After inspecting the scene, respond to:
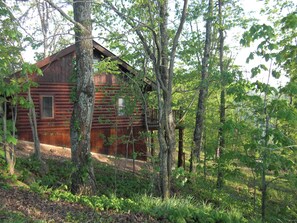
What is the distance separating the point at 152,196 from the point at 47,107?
9.80m

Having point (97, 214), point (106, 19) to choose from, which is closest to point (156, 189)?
point (97, 214)

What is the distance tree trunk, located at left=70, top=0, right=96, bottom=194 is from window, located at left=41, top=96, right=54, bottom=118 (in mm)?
8832

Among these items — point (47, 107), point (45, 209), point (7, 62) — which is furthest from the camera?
point (47, 107)

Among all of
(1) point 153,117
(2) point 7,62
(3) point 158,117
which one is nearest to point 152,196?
(3) point 158,117

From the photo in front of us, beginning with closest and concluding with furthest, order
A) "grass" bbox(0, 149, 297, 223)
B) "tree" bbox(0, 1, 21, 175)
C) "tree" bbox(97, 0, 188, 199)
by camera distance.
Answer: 1. "tree" bbox(0, 1, 21, 175)
2. "grass" bbox(0, 149, 297, 223)
3. "tree" bbox(97, 0, 188, 199)

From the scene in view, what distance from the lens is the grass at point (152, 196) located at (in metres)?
5.83

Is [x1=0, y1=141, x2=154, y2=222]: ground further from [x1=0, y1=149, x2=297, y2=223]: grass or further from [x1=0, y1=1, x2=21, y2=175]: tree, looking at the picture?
[x1=0, y1=1, x2=21, y2=175]: tree

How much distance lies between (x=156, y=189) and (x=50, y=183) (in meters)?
3.33

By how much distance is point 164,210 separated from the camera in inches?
231

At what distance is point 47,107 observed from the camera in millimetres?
16047

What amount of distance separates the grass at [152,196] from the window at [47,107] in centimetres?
514

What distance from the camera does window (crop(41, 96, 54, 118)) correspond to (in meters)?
15.9

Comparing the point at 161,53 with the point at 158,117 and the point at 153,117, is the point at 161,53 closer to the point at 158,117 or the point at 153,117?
the point at 158,117

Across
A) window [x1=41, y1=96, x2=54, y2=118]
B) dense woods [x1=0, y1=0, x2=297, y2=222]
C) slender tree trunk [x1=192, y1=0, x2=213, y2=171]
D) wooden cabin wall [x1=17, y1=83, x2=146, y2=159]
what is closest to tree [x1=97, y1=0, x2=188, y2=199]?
dense woods [x1=0, y1=0, x2=297, y2=222]
